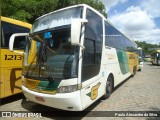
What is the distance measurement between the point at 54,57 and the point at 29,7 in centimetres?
1042

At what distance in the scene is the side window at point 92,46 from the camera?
209 inches

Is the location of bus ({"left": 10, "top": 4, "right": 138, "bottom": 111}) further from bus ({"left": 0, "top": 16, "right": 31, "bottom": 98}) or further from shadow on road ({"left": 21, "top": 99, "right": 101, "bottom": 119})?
bus ({"left": 0, "top": 16, "right": 31, "bottom": 98})

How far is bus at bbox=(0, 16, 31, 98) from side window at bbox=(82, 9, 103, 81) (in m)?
2.24

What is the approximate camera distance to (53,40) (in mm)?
5363

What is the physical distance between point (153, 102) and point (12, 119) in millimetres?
4743

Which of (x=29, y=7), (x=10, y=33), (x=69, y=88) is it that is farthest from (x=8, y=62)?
(x=29, y=7)

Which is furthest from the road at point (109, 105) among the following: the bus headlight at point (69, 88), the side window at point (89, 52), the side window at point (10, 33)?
the side window at point (10, 33)

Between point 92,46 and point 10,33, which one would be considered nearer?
point 92,46

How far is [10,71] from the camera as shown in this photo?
22.2 ft

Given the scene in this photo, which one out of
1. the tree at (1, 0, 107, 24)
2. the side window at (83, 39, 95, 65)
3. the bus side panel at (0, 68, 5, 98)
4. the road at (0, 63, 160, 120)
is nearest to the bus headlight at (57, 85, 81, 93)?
the side window at (83, 39, 95, 65)

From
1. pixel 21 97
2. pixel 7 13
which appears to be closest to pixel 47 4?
pixel 7 13

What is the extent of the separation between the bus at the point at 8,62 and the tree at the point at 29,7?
188 inches

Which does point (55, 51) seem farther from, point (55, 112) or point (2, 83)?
point (2, 83)

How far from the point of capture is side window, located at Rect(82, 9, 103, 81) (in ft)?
17.5
